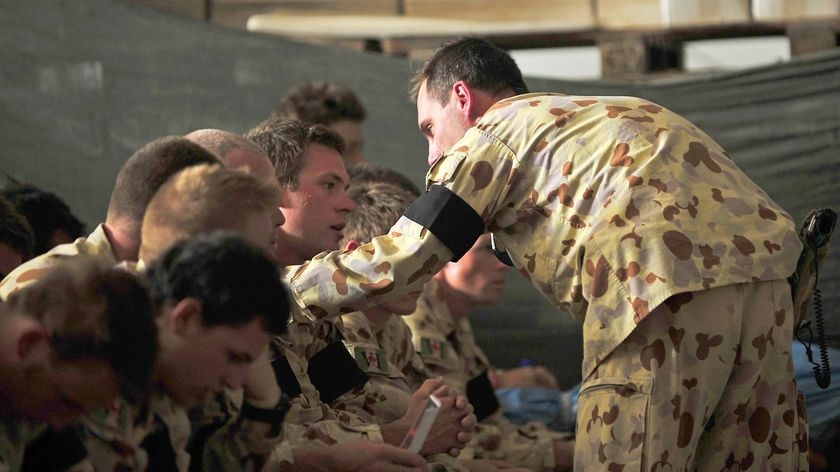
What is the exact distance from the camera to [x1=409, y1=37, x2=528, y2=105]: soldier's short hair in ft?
11.7

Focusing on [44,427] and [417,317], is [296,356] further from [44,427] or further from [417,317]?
[417,317]

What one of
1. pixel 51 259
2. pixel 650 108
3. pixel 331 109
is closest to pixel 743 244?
pixel 650 108

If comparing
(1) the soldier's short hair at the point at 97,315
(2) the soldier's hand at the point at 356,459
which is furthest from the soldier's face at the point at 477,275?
(1) the soldier's short hair at the point at 97,315

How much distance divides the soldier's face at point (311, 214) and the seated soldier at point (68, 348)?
1306mm

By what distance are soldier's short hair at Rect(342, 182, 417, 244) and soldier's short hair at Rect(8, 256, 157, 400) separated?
1.85m

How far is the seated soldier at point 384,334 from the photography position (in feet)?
12.2

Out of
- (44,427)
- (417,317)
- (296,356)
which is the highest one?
(44,427)

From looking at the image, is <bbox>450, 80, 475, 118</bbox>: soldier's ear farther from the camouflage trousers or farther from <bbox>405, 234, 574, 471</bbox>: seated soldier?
<bbox>405, 234, 574, 471</bbox>: seated soldier

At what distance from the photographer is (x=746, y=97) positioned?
5734 millimetres

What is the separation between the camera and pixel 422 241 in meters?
3.15

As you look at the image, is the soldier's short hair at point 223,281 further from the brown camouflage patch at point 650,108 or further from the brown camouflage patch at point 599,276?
the brown camouflage patch at point 650,108

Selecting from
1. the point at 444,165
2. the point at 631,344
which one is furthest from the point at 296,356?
the point at 631,344

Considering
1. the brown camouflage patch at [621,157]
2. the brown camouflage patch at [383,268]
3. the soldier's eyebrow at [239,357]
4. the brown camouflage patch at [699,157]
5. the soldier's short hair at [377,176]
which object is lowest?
the soldier's short hair at [377,176]

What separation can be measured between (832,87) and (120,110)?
114 inches
